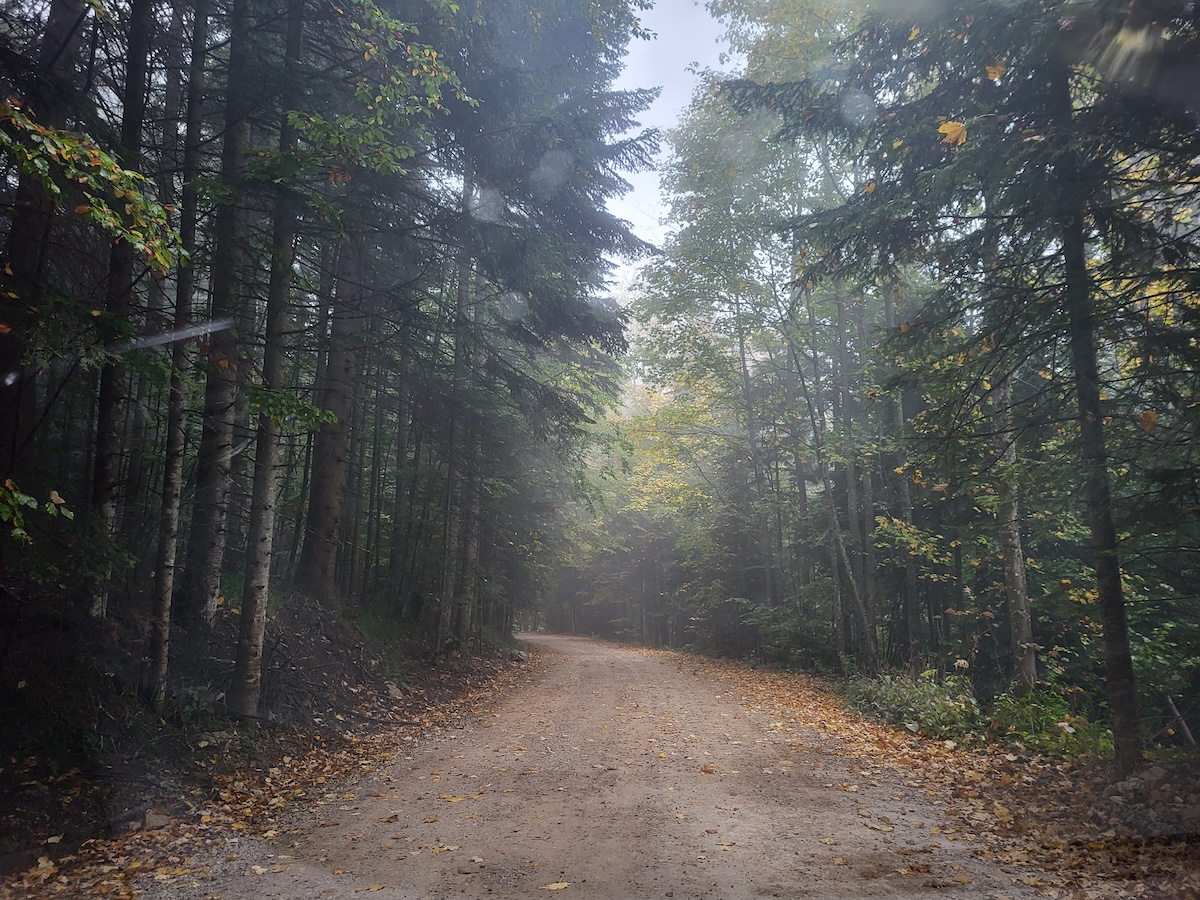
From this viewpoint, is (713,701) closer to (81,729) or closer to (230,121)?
(81,729)

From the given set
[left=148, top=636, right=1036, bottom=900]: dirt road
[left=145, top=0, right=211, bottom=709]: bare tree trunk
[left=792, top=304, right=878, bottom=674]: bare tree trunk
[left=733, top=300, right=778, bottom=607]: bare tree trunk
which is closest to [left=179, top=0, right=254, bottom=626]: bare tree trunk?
[left=145, top=0, right=211, bottom=709]: bare tree trunk

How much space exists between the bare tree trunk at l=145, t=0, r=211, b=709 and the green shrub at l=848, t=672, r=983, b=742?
9.62 metres

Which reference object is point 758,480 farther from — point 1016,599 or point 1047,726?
point 1047,726

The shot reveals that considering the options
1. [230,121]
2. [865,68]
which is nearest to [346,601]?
[230,121]

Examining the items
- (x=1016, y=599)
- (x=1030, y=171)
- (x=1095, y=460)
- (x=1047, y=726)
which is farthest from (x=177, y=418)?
(x=1016, y=599)

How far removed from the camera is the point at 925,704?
428 inches

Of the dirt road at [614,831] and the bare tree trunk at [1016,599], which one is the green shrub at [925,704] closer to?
the bare tree trunk at [1016,599]

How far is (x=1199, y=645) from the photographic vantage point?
6.73 meters

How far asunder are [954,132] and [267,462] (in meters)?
8.34

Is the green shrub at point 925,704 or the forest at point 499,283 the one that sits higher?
the forest at point 499,283

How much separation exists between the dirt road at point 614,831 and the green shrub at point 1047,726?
216cm

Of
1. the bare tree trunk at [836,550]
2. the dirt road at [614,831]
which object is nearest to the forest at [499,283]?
the bare tree trunk at [836,550]

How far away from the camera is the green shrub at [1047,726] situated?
7.99 meters

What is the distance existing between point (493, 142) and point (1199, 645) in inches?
420
